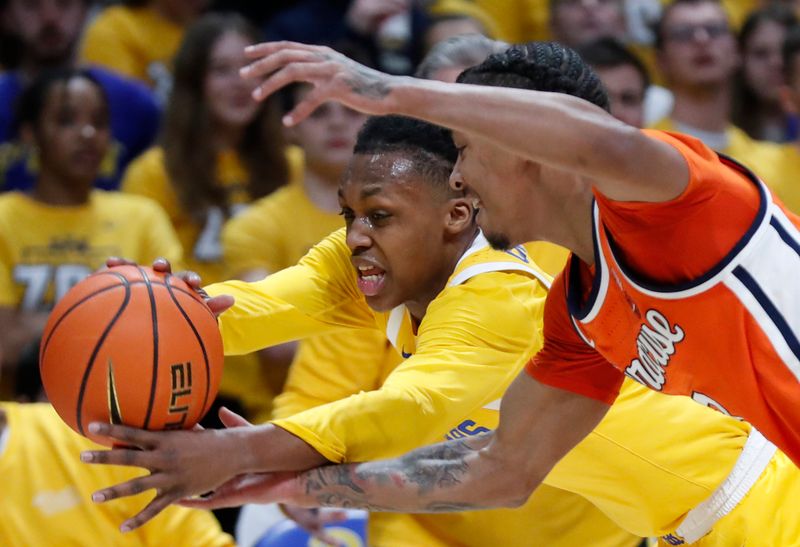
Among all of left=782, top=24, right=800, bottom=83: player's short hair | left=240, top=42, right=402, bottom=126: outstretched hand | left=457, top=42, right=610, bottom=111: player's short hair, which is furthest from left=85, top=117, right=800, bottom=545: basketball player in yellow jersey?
left=782, top=24, right=800, bottom=83: player's short hair

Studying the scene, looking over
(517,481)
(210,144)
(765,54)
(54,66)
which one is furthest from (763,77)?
(517,481)

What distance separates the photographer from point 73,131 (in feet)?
22.2

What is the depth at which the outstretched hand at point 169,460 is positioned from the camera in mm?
3348

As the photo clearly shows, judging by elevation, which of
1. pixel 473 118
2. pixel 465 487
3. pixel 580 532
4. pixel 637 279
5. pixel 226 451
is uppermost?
pixel 473 118

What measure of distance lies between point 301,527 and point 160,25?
3788 mm

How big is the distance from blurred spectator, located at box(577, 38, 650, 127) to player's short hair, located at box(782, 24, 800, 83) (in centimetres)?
140

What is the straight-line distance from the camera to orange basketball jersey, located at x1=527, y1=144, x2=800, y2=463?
3.12 meters

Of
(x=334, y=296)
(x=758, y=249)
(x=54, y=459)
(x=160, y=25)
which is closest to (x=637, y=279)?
(x=758, y=249)

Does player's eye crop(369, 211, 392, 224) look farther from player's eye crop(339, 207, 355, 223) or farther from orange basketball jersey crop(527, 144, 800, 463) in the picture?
orange basketball jersey crop(527, 144, 800, 463)

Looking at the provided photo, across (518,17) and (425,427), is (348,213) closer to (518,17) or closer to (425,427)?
(425,427)

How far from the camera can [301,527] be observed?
18.2 feet

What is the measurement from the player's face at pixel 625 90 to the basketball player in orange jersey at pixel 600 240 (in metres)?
2.78

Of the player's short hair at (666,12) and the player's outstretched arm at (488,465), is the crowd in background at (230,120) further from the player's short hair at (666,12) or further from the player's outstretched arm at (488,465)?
the player's outstretched arm at (488,465)

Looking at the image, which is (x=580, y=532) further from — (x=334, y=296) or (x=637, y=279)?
(x=637, y=279)
